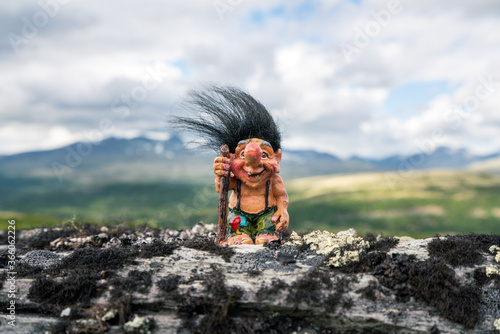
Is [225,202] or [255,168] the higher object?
[255,168]

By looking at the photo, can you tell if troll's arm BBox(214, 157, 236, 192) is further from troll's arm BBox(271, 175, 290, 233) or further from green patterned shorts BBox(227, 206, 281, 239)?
troll's arm BBox(271, 175, 290, 233)

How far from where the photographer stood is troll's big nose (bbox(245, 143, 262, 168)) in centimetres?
917

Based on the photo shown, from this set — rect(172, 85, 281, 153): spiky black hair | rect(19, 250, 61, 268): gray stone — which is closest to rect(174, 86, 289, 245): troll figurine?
rect(172, 85, 281, 153): spiky black hair

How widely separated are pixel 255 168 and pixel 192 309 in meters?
4.09

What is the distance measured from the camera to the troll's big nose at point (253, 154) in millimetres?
9172

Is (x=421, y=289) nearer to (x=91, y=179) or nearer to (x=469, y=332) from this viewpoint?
(x=469, y=332)

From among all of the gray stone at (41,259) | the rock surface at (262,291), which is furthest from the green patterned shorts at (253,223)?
the gray stone at (41,259)

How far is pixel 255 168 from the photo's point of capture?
946 centimetres

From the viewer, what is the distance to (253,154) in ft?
30.1

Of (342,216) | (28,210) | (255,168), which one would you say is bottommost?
(28,210)

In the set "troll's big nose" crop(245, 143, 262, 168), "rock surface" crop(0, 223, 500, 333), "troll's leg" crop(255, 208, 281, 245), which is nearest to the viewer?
"rock surface" crop(0, 223, 500, 333)

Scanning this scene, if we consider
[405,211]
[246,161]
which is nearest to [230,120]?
[246,161]

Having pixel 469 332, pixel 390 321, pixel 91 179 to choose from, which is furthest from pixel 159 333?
pixel 91 179

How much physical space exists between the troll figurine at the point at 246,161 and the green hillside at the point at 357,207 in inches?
48.4
